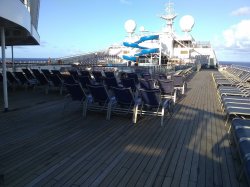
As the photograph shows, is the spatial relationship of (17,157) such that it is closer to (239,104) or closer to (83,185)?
(83,185)

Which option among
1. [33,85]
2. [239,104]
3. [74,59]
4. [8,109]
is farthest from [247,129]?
[74,59]

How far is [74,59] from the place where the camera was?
32.6 metres

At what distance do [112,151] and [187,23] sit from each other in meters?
42.9

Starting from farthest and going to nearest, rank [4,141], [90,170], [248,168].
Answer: [4,141] → [90,170] → [248,168]

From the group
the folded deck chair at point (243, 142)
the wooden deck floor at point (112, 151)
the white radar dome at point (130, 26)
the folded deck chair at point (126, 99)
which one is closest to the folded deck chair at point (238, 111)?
the wooden deck floor at point (112, 151)

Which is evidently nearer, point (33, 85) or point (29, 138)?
point (29, 138)

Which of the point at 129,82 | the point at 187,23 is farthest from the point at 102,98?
the point at 187,23

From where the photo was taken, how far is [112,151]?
3812mm

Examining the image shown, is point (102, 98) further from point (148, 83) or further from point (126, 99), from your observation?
point (148, 83)

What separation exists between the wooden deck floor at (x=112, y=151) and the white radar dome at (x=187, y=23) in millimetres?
40027

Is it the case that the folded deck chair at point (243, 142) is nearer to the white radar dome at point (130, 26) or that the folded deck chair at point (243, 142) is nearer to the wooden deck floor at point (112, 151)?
the wooden deck floor at point (112, 151)

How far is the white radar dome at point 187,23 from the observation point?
143 feet

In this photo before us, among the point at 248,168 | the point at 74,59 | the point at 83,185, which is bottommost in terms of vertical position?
the point at 83,185

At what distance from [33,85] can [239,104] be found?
23.9 ft
